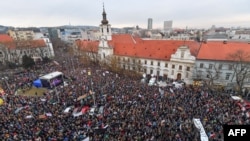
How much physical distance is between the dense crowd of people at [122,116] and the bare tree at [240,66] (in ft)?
25.2

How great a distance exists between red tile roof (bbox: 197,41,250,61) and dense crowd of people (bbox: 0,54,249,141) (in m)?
9.73

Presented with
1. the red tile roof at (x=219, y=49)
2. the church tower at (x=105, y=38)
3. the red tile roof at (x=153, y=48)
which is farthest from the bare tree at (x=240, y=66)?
the church tower at (x=105, y=38)

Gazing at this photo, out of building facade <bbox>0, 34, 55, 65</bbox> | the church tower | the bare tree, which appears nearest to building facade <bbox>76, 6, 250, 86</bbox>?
the church tower

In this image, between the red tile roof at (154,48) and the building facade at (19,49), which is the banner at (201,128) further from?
the building facade at (19,49)

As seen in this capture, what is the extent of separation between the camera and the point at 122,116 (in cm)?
1875

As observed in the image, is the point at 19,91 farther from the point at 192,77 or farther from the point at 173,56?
the point at 192,77

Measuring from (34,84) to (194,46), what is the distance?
116 feet

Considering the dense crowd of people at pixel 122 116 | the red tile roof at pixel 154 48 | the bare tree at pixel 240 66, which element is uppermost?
the red tile roof at pixel 154 48

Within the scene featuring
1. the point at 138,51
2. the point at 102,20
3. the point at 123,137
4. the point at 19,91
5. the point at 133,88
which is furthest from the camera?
the point at 102,20

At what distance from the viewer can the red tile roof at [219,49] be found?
31.0m

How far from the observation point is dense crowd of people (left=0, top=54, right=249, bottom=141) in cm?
1612

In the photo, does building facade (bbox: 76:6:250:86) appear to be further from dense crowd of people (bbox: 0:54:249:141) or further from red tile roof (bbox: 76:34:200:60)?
dense crowd of people (bbox: 0:54:249:141)

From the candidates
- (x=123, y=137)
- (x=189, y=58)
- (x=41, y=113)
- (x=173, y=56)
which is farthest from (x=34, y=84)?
(x=189, y=58)

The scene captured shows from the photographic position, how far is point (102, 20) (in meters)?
47.7
